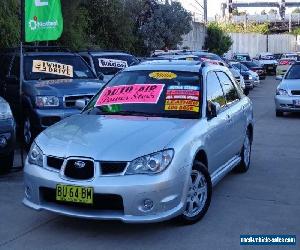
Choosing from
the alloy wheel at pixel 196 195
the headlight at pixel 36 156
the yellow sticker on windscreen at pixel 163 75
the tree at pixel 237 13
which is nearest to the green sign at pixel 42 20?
the yellow sticker on windscreen at pixel 163 75

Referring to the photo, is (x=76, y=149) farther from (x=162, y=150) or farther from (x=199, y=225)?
(x=199, y=225)

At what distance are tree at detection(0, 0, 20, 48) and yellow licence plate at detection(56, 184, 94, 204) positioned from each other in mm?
9796

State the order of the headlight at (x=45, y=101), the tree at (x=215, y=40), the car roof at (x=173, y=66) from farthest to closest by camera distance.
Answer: the tree at (x=215, y=40)
the headlight at (x=45, y=101)
the car roof at (x=173, y=66)

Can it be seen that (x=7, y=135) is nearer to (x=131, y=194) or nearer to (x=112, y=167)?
(x=112, y=167)

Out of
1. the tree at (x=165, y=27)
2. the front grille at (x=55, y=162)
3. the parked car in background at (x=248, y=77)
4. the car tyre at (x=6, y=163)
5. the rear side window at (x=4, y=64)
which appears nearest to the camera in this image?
the front grille at (x=55, y=162)

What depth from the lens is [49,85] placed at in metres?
9.28

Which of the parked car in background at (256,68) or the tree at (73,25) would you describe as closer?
the tree at (73,25)

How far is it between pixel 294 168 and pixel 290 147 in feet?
5.99

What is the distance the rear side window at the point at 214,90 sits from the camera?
6086mm

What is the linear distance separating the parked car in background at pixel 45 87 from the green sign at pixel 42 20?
1.04m

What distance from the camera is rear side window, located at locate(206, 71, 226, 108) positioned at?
6.09 meters

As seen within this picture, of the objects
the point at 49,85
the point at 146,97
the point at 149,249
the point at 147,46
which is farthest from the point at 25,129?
the point at 147,46

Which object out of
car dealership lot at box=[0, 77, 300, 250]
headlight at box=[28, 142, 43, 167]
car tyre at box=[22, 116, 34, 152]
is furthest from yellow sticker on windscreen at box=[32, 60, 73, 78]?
headlight at box=[28, 142, 43, 167]

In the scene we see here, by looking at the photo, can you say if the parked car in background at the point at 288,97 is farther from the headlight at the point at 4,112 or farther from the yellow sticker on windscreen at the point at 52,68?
the headlight at the point at 4,112
